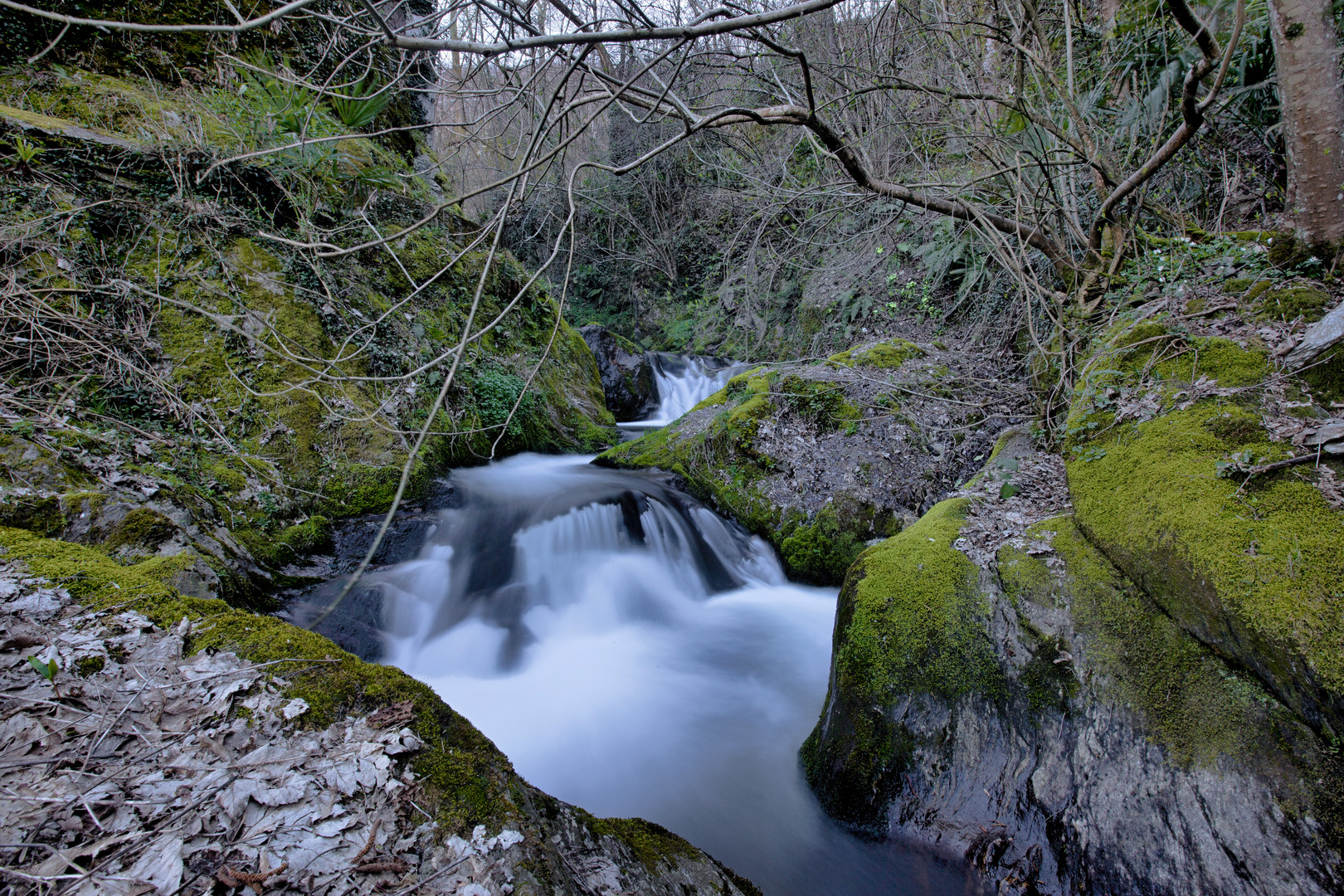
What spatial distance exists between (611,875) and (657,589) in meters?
3.71

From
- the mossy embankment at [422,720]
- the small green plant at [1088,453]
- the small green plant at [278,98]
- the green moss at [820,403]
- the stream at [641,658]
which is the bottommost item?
the stream at [641,658]

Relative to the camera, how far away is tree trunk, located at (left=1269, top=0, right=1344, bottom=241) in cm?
297

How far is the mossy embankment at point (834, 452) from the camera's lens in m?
5.43

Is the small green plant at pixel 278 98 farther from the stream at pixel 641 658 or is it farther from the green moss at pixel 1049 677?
the green moss at pixel 1049 677

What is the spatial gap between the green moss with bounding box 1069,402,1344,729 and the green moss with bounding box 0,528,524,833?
265cm

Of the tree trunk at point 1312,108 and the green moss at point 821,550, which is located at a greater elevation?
the tree trunk at point 1312,108

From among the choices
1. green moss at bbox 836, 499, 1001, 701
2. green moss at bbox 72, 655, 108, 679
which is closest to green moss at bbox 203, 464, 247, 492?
green moss at bbox 72, 655, 108, 679

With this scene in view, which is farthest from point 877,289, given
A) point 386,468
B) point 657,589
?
point 386,468

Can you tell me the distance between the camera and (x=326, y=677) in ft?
5.72

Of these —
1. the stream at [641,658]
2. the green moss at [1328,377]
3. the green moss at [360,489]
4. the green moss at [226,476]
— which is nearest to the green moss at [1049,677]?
the stream at [641,658]

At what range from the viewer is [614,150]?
13.8 m

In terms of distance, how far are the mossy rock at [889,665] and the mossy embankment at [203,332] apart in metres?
2.34

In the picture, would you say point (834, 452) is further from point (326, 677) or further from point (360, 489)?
point (326, 677)

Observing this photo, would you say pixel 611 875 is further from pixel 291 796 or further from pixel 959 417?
pixel 959 417
